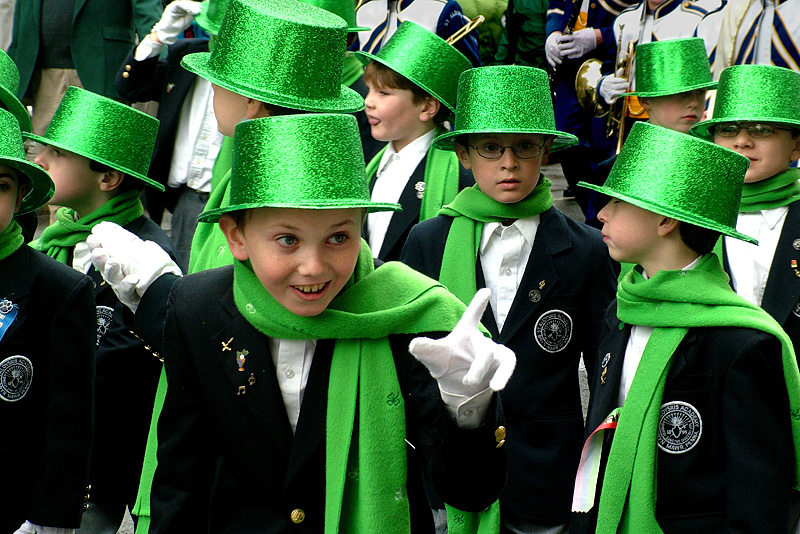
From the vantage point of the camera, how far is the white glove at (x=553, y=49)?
8.05m

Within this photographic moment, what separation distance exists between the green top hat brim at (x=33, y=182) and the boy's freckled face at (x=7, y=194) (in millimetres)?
22

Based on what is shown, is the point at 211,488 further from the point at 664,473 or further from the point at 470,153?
the point at 470,153

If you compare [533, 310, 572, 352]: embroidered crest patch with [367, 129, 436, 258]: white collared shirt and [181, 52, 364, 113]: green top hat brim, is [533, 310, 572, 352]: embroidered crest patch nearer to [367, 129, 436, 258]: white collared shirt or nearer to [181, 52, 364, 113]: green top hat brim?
[181, 52, 364, 113]: green top hat brim

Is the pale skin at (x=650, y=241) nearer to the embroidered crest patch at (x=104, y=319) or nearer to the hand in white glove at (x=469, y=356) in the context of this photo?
the hand in white glove at (x=469, y=356)

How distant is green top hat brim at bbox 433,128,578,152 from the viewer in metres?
4.03

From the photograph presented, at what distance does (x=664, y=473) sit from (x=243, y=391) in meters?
1.27

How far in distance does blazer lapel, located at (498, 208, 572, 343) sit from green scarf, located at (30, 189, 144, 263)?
4.72ft

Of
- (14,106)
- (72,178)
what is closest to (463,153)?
(72,178)

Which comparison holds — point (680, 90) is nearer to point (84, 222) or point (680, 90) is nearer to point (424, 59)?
point (424, 59)

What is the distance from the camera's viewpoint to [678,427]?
10.4ft

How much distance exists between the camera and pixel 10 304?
10.2 ft

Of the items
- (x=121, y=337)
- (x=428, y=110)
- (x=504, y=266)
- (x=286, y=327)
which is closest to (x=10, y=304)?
(x=121, y=337)

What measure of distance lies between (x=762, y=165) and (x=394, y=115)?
163cm

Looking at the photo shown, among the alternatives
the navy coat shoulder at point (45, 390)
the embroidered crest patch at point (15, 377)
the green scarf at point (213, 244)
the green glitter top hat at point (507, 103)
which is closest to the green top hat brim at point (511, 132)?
the green glitter top hat at point (507, 103)
